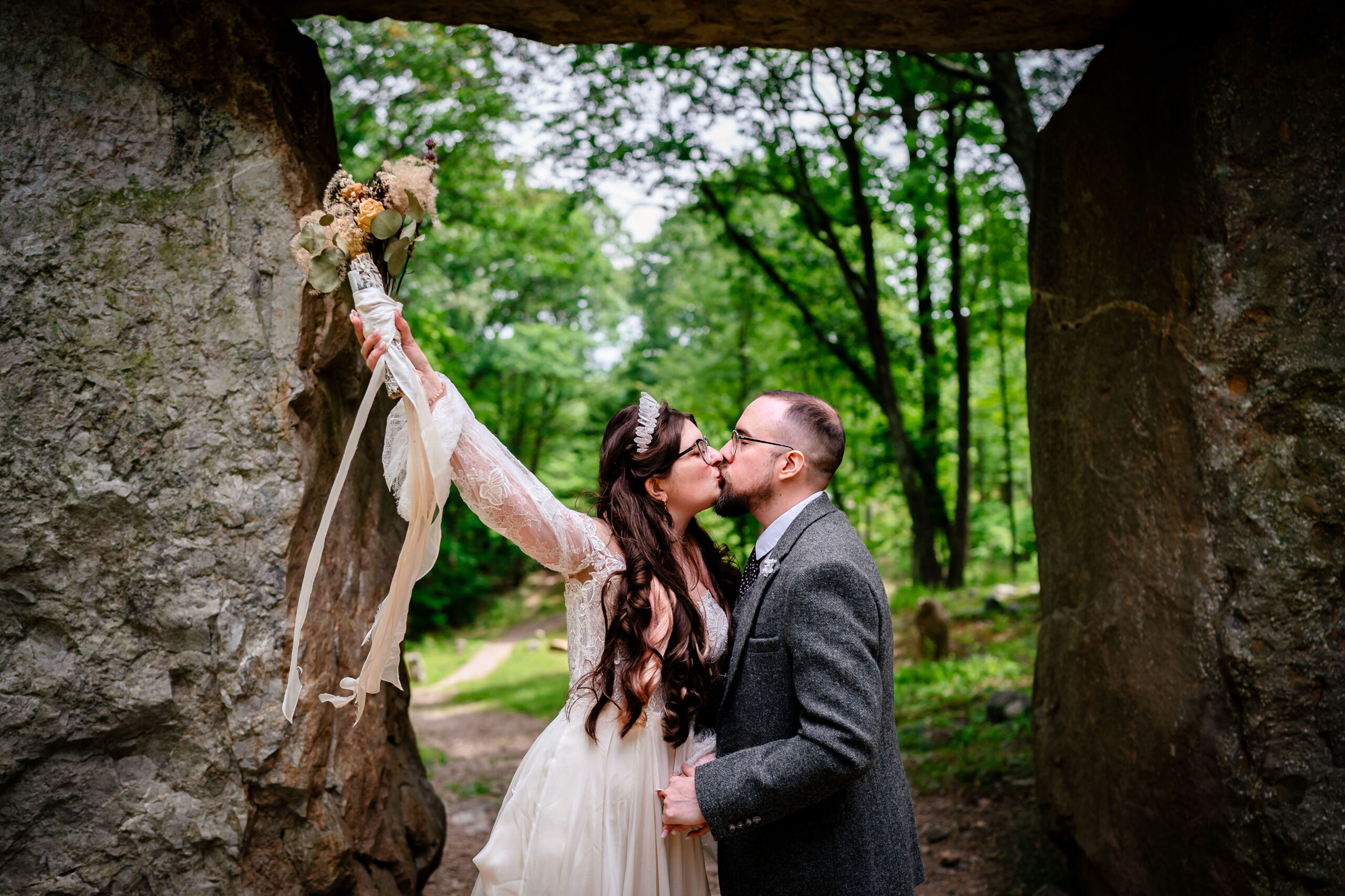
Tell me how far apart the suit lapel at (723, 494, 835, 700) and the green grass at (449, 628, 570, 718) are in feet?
23.8

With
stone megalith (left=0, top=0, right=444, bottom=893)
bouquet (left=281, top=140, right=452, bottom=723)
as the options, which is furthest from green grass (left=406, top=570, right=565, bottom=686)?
bouquet (left=281, top=140, right=452, bottom=723)

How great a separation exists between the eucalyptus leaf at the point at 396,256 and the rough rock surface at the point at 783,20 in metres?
1.52

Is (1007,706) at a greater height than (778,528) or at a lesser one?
lesser

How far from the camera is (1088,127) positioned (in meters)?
3.84

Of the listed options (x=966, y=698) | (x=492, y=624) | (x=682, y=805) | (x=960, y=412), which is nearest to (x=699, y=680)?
(x=682, y=805)

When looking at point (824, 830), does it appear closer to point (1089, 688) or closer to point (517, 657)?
point (1089, 688)

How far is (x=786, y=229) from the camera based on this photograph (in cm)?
1291

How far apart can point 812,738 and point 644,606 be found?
71 centimetres

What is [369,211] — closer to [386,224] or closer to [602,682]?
[386,224]

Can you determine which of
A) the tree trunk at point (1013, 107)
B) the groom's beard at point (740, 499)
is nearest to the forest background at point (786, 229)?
the tree trunk at point (1013, 107)

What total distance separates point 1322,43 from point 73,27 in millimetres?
4333

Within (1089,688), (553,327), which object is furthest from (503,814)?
(553,327)

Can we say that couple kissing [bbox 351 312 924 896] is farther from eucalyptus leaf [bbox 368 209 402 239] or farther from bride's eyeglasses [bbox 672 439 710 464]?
eucalyptus leaf [bbox 368 209 402 239]

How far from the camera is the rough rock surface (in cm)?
358
